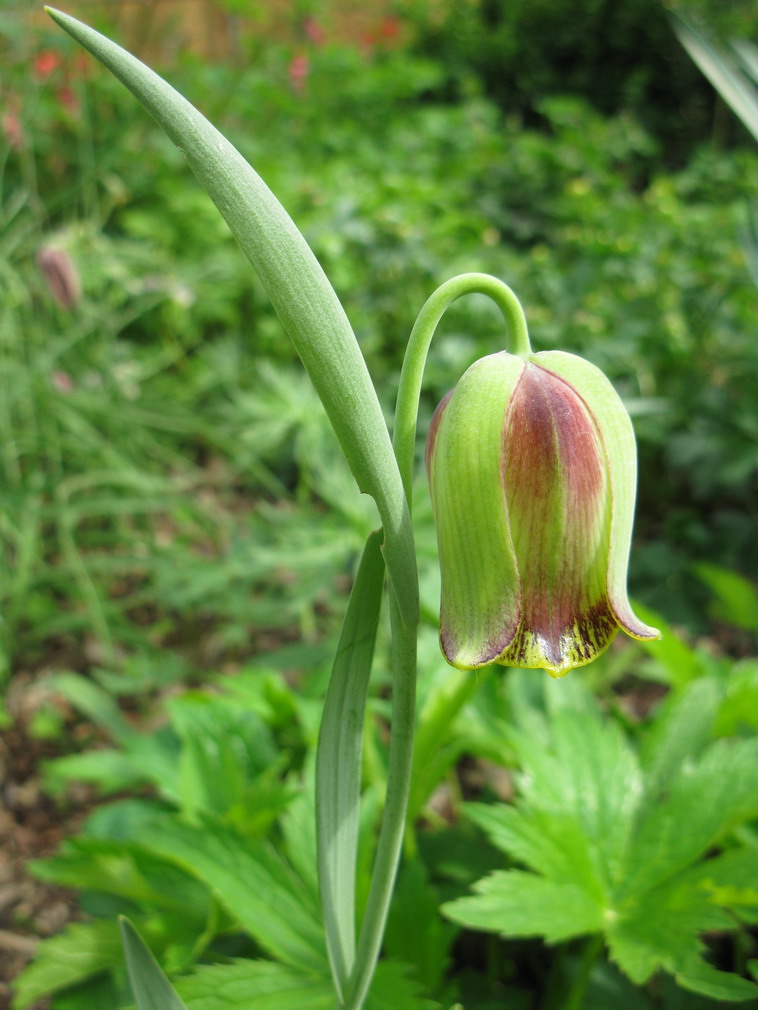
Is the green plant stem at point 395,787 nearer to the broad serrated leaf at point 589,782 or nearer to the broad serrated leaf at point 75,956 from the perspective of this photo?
the broad serrated leaf at point 589,782

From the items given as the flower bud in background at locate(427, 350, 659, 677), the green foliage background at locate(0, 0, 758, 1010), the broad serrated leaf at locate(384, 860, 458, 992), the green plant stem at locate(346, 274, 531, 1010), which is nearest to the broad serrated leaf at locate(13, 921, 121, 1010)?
the green foliage background at locate(0, 0, 758, 1010)

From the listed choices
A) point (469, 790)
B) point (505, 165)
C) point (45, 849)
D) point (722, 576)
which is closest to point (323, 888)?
point (469, 790)

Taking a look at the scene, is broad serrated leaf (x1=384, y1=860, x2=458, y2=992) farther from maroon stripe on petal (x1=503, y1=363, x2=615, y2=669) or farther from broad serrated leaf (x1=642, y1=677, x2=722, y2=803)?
maroon stripe on petal (x1=503, y1=363, x2=615, y2=669)

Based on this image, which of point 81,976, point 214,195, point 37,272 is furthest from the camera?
point 37,272

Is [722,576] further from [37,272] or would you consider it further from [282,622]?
[37,272]

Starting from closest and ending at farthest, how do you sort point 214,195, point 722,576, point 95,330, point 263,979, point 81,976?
point 214,195 < point 263,979 < point 81,976 < point 722,576 < point 95,330

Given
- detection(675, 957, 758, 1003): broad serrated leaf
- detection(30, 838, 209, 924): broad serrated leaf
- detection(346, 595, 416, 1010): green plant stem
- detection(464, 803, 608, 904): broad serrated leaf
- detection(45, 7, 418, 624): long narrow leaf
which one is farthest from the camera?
detection(30, 838, 209, 924): broad serrated leaf
